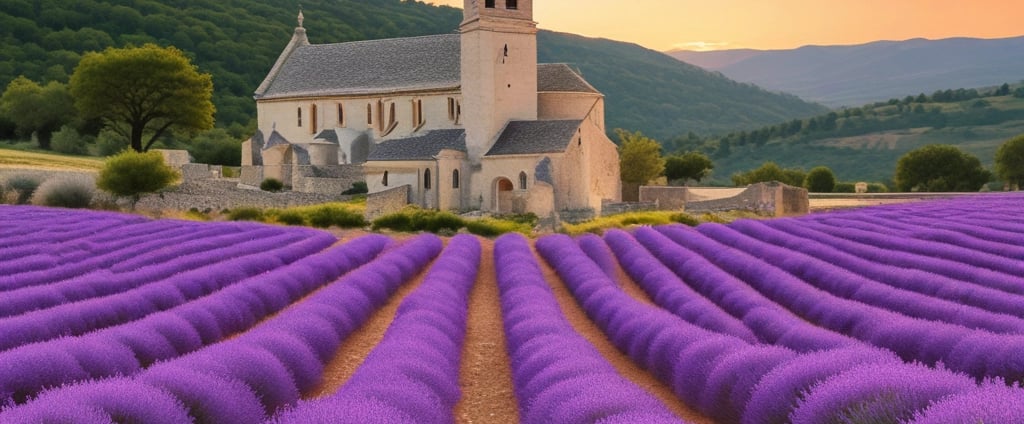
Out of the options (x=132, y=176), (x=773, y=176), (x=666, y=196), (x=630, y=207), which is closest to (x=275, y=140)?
(x=132, y=176)

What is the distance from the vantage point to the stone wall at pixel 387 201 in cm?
3291

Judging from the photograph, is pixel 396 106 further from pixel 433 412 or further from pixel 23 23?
pixel 23 23

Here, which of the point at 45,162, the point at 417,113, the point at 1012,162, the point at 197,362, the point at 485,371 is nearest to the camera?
the point at 197,362

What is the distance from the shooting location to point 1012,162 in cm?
5353

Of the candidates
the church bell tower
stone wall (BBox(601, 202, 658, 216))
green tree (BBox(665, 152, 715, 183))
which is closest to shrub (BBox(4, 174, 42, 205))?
the church bell tower

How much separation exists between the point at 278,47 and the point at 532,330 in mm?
84989

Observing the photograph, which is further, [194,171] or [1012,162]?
[1012,162]

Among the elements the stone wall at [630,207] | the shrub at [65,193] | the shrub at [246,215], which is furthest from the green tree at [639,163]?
the shrub at [65,193]

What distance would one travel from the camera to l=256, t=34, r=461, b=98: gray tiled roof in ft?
141

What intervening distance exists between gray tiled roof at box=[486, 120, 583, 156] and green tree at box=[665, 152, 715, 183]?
21921mm

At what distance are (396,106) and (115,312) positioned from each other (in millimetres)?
33974

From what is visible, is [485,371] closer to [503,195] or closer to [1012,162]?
[503,195]

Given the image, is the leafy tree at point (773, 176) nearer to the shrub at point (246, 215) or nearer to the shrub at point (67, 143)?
the shrub at point (246, 215)

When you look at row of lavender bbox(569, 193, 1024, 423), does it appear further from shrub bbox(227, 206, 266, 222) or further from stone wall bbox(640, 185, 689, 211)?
stone wall bbox(640, 185, 689, 211)
